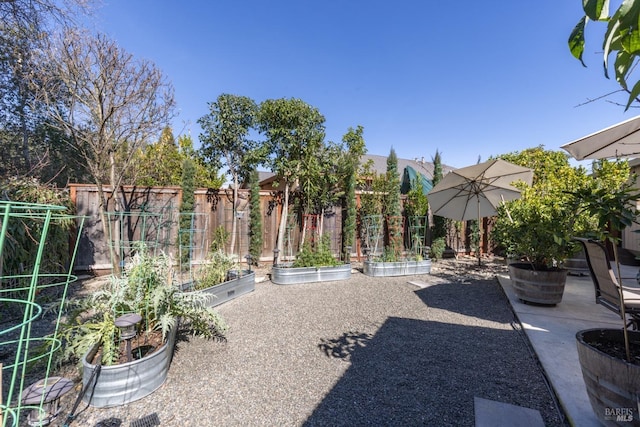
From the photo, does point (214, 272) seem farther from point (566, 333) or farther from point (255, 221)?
point (566, 333)

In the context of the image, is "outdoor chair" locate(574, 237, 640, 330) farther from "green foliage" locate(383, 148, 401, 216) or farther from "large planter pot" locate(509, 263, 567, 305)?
"green foliage" locate(383, 148, 401, 216)

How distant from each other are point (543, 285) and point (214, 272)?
4708 mm

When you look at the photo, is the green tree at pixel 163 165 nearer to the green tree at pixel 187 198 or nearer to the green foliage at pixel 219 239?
the green tree at pixel 187 198

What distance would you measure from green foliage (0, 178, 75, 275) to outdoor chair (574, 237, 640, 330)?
18.3 feet

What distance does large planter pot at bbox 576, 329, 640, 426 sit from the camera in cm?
143

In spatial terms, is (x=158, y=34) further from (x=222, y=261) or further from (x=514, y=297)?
(x=514, y=297)

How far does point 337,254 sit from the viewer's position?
25.8ft

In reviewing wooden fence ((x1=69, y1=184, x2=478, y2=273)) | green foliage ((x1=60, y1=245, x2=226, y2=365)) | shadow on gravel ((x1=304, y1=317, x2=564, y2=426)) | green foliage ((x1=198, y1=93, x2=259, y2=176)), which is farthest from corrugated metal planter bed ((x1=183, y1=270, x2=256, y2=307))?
green foliage ((x1=198, y1=93, x2=259, y2=176))

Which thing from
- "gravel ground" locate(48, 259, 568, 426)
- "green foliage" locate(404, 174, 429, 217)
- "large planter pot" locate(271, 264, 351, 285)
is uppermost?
"green foliage" locate(404, 174, 429, 217)

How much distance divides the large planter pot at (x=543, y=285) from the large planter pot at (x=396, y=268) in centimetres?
265

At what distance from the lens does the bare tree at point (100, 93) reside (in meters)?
4.39

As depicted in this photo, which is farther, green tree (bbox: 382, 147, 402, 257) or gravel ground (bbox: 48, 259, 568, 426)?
green tree (bbox: 382, 147, 402, 257)

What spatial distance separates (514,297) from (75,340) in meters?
5.40

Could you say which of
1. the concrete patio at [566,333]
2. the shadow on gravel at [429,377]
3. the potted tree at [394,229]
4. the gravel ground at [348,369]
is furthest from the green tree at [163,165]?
the concrete patio at [566,333]
